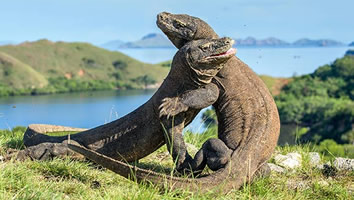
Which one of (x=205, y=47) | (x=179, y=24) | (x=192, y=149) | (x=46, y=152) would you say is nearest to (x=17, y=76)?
(x=192, y=149)

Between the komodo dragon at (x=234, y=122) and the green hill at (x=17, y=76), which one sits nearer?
the komodo dragon at (x=234, y=122)

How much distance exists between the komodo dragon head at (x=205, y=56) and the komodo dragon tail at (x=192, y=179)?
49.8 inches

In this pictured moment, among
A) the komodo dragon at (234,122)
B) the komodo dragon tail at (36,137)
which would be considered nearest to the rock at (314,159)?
the komodo dragon at (234,122)

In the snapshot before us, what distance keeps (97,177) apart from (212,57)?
2647mm

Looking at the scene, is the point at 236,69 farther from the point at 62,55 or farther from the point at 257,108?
the point at 62,55

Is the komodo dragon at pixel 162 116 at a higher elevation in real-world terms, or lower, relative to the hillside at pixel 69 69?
higher

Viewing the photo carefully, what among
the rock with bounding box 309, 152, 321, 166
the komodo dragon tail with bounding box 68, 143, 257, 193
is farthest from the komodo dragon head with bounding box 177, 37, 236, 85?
the rock with bounding box 309, 152, 321, 166

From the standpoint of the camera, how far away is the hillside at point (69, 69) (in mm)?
146000

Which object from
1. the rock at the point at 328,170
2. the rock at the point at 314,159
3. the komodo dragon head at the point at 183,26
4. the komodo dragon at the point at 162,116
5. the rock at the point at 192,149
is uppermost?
the komodo dragon head at the point at 183,26

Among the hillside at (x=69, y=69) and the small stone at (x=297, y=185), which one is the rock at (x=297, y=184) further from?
the hillside at (x=69, y=69)

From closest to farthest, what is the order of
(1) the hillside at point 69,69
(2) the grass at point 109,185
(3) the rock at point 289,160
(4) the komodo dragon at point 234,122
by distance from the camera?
(2) the grass at point 109,185, (4) the komodo dragon at point 234,122, (3) the rock at point 289,160, (1) the hillside at point 69,69

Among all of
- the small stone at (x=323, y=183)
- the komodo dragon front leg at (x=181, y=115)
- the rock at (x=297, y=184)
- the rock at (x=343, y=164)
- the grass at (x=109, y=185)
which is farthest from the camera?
the rock at (x=343, y=164)

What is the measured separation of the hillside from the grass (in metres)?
132

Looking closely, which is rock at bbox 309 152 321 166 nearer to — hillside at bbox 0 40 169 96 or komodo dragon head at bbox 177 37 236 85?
komodo dragon head at bbox 177 37 236 85
